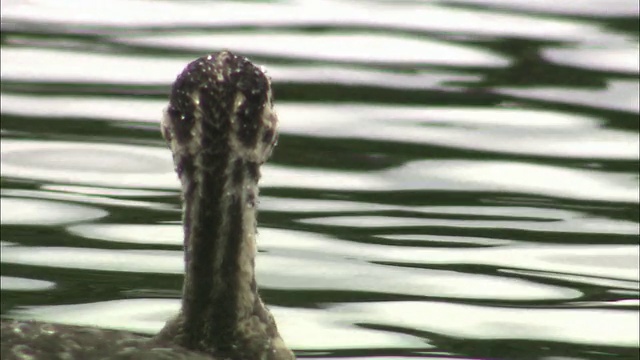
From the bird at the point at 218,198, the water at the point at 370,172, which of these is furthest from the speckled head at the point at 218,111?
the water at the point at 370,172

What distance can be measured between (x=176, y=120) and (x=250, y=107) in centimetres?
28

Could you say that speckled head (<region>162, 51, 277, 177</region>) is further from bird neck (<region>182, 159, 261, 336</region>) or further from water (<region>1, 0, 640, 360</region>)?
water (<region>1, 0, 640, 360</region>)

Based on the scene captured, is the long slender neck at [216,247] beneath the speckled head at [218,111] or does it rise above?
beneath

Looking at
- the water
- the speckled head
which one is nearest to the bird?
the speckled head

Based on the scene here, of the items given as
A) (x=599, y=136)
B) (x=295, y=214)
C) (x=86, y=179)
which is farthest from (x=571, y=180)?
(x=86, y=179)

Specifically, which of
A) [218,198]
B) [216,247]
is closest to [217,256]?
[216,247]

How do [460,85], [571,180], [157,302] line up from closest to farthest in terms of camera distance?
1. [157,302]
2. [571,180]
3. [460,85]

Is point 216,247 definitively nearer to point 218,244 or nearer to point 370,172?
point 218,244

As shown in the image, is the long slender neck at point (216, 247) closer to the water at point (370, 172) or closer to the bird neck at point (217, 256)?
the bird neck at point (217, 256)

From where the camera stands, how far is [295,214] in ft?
37.9

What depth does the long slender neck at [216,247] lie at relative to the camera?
7.97m

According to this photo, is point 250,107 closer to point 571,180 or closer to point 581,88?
point 571,180

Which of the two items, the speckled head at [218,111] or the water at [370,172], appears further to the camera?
the water at [370,172]

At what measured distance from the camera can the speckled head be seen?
7.94 meters
